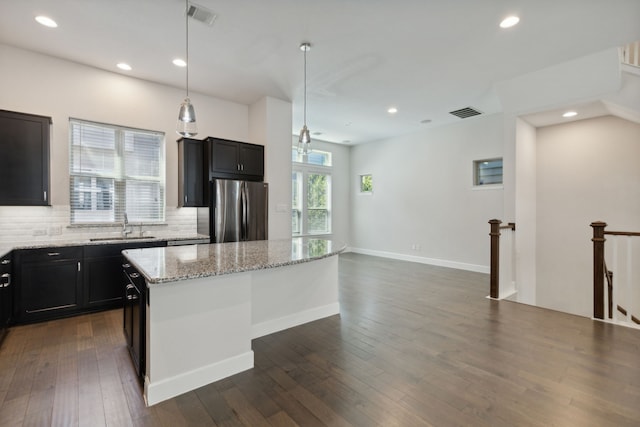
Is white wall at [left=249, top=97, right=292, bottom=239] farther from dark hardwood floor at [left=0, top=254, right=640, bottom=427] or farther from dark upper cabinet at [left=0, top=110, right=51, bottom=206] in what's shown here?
dark upper cabinet at [left=0, top=110, right=51, bottom=206]

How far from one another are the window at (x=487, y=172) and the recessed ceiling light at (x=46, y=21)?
6.87 meters

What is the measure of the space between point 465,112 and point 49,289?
6933 millimetres

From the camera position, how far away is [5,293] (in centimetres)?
299

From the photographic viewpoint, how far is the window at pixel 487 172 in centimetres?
603

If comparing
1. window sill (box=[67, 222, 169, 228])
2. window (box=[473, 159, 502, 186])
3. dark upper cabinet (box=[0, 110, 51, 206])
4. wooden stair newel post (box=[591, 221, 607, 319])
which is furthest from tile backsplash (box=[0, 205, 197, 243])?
window (box=[473, 159, 502, 186])

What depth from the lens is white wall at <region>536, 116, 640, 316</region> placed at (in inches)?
183

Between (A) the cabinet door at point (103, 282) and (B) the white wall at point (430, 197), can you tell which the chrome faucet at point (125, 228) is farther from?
(B) the white wall at point (430, 197)

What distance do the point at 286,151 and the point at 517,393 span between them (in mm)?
4508

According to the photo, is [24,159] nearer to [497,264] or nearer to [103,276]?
[103,276]

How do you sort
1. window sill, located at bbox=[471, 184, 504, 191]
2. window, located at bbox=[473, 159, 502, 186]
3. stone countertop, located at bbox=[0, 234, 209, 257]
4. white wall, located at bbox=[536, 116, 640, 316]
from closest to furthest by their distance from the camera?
stone countertop, located at bbox=[0, 234, 209, 257]
white wall, located at bbox=[536, 116, 640, 316]
window sill, located at bbox=[471, 184, 504, 191]
window, located at bbox=[473, 159, 502, 186]

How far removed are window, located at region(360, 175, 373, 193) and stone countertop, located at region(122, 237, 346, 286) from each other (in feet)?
18.2

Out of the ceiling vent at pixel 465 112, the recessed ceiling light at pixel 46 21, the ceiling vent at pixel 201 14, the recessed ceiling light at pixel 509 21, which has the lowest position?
the recessed ceiling light at pixel 509 21

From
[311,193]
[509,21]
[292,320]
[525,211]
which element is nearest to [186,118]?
[292,320]

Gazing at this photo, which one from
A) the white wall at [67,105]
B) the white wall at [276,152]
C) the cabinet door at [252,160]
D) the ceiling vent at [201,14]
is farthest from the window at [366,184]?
the ceiling vent at [201,14]
